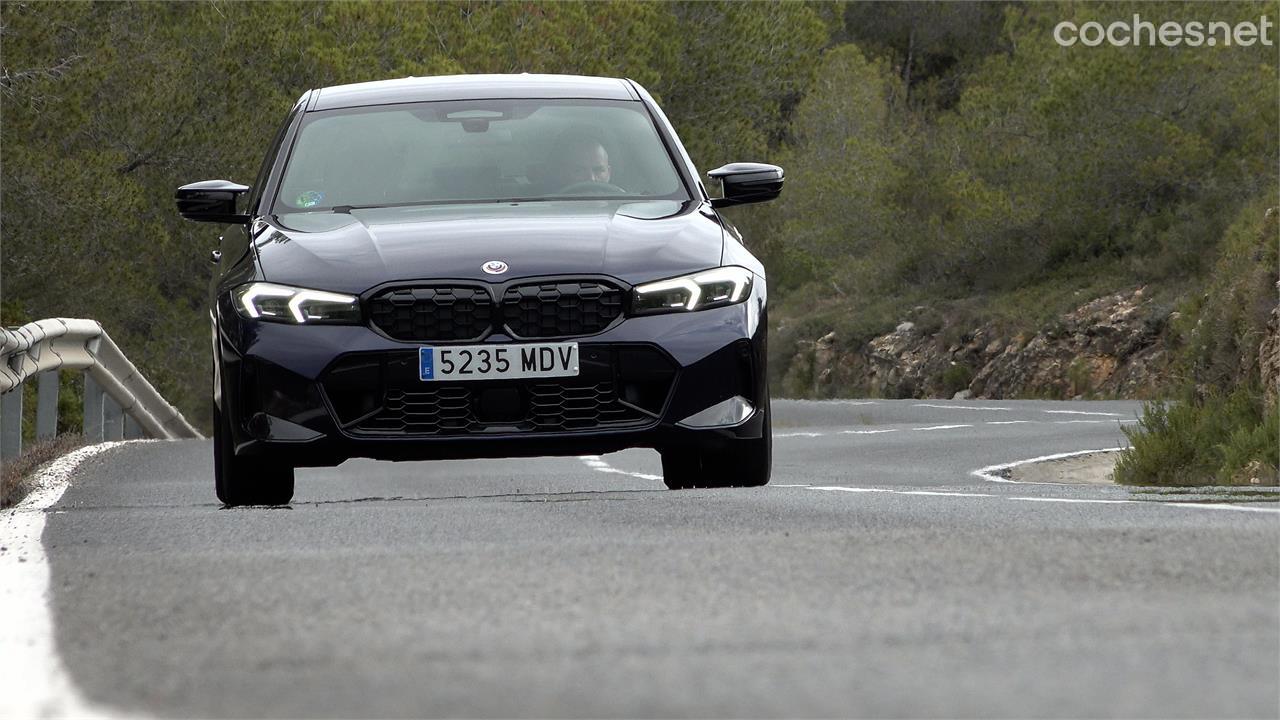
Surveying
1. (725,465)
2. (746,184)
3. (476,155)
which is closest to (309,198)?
(476,155)

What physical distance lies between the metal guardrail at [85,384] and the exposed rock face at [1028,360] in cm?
2061

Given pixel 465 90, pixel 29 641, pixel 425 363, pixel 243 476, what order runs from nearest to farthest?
pixel 29 641 → pixel 425 363 → pixel 243 476 → pixel 465 90

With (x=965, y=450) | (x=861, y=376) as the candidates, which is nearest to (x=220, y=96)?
(x=965, y=450)

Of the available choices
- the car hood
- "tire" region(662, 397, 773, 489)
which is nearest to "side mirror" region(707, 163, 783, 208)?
the car hood

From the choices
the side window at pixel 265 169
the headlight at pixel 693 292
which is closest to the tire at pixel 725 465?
the headlight at pixel 693 292

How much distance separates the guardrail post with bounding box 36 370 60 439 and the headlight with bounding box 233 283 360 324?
615 cm

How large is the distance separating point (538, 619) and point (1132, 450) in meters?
11.6

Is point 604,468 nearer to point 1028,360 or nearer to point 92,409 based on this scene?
point 92,409

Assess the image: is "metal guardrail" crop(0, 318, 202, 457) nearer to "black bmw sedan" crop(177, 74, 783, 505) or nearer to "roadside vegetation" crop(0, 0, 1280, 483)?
"black bmw sedan" crop(177, 74, 783, 505)

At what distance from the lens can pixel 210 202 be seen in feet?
29.1

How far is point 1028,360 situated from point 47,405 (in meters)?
28.9

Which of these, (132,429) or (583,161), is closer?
(583,161)

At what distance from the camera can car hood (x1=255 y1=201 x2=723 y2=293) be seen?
7.64 m

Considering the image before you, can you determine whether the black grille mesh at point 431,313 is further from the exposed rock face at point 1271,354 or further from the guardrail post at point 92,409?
the exposed rock face at point 1271,354
